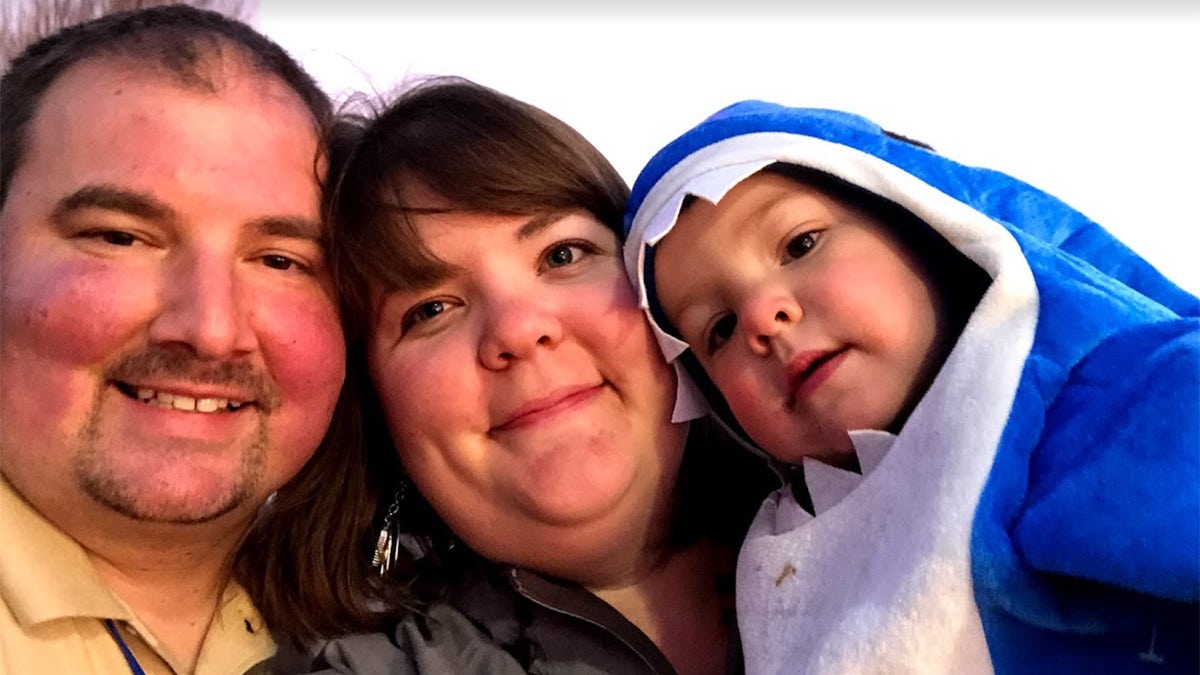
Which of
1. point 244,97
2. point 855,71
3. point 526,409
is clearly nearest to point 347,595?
point 526,409

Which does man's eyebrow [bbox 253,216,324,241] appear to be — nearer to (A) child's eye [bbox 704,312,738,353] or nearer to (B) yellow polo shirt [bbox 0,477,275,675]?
(B) yellow polo shirt [bbox 0,477,275,675]

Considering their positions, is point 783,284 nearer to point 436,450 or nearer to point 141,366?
point 436,450

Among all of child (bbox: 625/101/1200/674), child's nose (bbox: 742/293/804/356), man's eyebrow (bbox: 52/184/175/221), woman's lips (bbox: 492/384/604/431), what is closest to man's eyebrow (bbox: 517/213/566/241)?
child (bbox: 625/101/1200/674)

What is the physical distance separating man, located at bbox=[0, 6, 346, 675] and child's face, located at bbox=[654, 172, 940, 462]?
55cm

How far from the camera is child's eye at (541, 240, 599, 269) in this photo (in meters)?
1.20

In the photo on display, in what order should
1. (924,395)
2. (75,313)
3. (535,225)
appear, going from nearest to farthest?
(924,395) → (75,313) → (535,225)

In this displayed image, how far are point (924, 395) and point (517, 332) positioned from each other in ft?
1.57

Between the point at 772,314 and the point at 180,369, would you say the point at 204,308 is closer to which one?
the point at 180,369

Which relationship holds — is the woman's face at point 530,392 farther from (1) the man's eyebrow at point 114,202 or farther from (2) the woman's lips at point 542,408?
(1) the man's eyebrow at point 114,202

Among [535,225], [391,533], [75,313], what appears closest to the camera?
[75,313]

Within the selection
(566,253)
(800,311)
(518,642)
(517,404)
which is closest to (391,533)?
(518,642)

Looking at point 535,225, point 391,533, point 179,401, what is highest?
point 535,225

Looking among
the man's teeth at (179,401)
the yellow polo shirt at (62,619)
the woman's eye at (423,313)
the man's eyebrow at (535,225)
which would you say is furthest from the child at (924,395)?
the yellow polo shirt at (62,619)

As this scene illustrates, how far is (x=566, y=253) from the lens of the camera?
1.22 m
